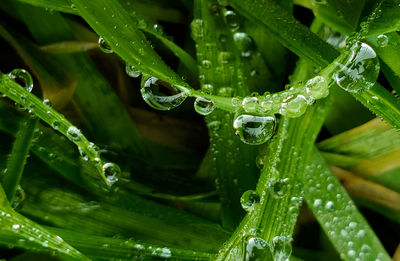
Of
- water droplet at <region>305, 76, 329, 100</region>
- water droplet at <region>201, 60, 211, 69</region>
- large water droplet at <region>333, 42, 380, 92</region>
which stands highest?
water droplet at <region>201, 60, 211, 69</region>

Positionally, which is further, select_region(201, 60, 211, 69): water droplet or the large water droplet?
select_region(201, 60, 211, 69): water droplet

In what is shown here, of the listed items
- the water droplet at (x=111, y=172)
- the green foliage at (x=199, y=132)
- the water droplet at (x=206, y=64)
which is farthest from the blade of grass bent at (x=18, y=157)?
the water droplet at (x=206, y=64)

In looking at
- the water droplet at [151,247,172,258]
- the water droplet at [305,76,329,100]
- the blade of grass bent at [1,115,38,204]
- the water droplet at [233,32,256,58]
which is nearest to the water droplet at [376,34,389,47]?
the water droplet at [305,76,329,100]

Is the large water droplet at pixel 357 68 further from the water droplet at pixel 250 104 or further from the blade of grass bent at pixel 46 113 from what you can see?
the blade of grass bent at pixel 46 113

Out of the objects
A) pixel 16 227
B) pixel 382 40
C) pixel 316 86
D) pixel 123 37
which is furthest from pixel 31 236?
pixel 382 40

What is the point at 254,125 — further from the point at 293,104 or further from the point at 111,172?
the point at 111,172

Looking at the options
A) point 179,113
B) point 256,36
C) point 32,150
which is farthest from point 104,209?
point 256,36

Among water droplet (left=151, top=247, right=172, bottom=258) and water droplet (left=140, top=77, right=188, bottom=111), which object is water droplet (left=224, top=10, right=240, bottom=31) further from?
water droplet (left=151, top=247, right=172, bottom=258)

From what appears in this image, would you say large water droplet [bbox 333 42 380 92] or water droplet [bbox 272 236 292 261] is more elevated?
large water droplet [bbox 333 42 380 92]
